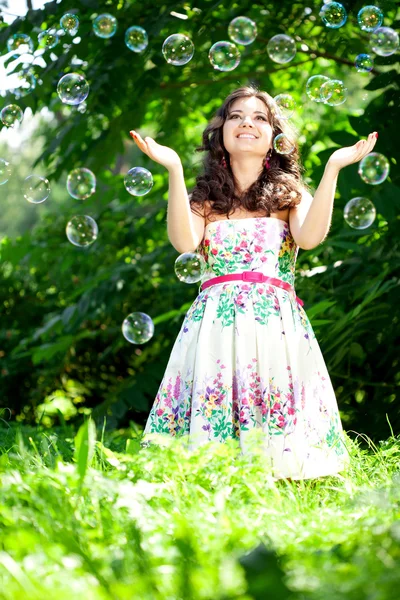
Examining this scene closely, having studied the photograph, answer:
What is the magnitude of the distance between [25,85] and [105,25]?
1.88ft

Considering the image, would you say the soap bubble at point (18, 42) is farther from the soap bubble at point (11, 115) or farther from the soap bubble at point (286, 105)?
the soap bubble at point (286, 105)

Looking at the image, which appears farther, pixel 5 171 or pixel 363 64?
pixel 5 171

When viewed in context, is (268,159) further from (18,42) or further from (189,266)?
(18,42)

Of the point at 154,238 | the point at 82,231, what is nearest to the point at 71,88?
the point at 82,231

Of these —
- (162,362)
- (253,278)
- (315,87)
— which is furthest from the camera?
(162,362)

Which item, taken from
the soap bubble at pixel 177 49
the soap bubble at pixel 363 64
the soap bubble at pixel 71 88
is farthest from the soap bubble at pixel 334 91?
the soap bubble at pixel 71 88

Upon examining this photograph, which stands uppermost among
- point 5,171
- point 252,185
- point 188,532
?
point 5,171

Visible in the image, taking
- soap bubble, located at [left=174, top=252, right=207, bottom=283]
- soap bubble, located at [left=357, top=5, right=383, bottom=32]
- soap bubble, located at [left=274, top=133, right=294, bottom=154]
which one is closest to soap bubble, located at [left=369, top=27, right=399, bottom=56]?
soap bubble, located at [left=357, top=5, right=383, bottom=32]

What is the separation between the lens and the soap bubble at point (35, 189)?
163 inches

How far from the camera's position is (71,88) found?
411cm

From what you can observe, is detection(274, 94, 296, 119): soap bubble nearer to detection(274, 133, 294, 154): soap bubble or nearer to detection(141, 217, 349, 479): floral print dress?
detection(274, 133, 294, 154): soap bubble

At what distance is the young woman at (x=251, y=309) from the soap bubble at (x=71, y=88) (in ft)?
2.86

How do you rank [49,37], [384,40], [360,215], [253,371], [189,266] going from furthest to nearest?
[49,37] < [384,40] < [360,215] < [189,266] < [253,371]

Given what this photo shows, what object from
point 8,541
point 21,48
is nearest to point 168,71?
point 21,48
